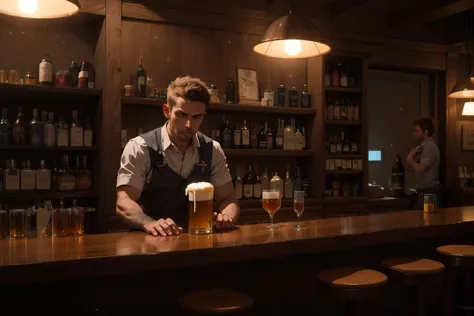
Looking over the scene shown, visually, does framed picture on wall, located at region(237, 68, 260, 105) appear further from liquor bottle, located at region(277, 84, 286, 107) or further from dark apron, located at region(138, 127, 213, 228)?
dark apron, located at region(138, 127, 213, 228)

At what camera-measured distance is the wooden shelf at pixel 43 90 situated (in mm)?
3574

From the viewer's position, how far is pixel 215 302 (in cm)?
179

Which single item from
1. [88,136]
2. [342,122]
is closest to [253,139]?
[342,122]

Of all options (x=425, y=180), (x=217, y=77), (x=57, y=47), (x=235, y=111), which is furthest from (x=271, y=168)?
(x=57, y=47)

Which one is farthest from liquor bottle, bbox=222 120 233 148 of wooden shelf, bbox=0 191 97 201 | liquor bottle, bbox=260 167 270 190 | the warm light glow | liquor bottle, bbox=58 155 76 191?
the warm light glow

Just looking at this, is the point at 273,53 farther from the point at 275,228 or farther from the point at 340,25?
the point at 340,25

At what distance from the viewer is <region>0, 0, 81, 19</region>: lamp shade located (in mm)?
2283

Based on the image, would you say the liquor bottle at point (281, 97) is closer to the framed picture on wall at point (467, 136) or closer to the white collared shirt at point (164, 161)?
the white collared shirt at point (164, 161)

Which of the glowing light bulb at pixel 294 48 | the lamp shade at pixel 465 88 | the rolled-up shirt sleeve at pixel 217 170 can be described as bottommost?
the rolled-up shirt sleeve at pixel 217 170

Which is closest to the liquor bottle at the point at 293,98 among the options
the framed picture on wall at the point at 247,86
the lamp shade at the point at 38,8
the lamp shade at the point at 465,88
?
the framed picture on wall at the point at 247,86

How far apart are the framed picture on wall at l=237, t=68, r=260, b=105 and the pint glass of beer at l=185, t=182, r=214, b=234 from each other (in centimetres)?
246

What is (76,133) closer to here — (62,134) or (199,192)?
(62,134)

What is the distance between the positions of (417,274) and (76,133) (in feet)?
8.99

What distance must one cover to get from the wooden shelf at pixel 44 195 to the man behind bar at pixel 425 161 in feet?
11.3
